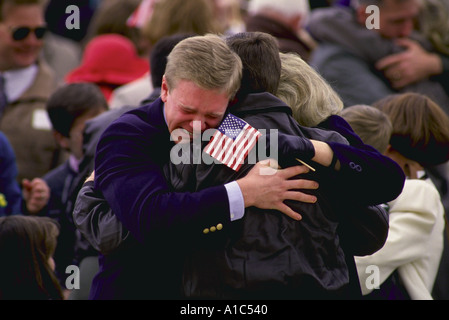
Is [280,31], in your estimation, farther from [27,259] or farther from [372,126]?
[27,259]

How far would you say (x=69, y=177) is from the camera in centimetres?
460

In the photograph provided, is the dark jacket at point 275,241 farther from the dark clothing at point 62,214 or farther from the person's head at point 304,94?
the dark clothing at point 62,214

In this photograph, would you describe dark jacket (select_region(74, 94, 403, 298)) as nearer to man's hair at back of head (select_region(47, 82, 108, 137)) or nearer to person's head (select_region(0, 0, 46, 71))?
man's hair at back of head (select_region(47, 82, 108, 137))

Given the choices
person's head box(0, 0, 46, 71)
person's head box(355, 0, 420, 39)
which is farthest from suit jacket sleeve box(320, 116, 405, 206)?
person's head box(0, 0, 46, 71)

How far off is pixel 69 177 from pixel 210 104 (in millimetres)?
2214

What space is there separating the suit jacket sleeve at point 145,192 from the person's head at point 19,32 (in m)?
3.02

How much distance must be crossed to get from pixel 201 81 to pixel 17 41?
326 centimetres

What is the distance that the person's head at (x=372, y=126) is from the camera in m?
3.68

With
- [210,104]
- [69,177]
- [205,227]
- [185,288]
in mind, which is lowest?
[69,177]

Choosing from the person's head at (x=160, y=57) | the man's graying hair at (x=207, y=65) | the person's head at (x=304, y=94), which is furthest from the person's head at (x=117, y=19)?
the man's graying hair at (x=207, y=65)

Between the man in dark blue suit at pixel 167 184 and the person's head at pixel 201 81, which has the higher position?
the person's head at pixel 201 81

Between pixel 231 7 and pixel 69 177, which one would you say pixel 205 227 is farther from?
pixel 231 7

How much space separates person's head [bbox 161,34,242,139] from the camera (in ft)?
8.39
